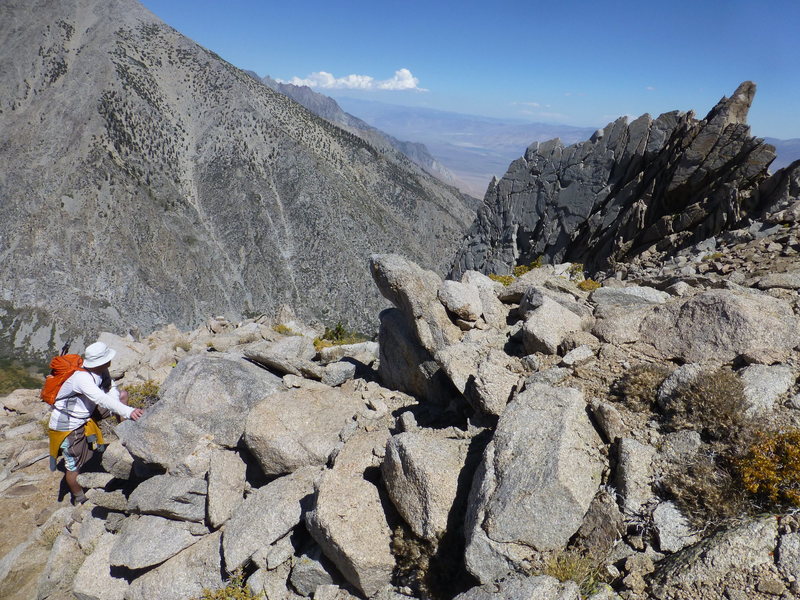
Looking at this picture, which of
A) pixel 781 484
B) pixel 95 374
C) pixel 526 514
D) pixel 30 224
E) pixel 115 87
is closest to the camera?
pixel 781 484

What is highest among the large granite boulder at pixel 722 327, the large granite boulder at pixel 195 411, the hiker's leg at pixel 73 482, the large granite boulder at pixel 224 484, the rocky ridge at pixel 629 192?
the rocky ridge at pixel 629 192

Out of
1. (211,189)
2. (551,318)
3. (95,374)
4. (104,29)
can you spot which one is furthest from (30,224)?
(551,318)

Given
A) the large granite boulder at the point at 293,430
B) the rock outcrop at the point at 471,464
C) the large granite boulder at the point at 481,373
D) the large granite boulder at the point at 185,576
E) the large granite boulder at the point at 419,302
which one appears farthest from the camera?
the large granite boulder at the point at 419,302

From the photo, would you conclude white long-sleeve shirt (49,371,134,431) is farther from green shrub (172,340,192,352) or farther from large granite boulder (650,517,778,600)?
large granite boulder (650,517,778,600)

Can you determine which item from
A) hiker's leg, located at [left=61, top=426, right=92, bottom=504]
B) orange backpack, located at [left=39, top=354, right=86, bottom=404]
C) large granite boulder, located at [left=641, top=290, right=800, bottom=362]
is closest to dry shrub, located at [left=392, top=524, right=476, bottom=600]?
large granite boulder, located at [left=641, top=290, right=800, bottom=362]

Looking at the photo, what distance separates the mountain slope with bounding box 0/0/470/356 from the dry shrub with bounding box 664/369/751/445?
9065 cm

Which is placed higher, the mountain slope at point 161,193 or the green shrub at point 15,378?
the mountain slope at point 161,193

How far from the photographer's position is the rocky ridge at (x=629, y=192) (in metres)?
17.7

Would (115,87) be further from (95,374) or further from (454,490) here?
(454,490)

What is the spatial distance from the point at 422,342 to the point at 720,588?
6.53 metres

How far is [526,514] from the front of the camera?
5.21m

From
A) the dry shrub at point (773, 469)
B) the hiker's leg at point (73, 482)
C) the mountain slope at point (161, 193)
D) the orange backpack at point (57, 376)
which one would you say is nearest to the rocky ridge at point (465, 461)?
the dry shrub at point (773, 469)

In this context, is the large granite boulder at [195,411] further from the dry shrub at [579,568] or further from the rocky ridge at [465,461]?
the dry shrub at [579,568]

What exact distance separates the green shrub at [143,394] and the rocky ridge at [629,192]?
16415 millimetres
